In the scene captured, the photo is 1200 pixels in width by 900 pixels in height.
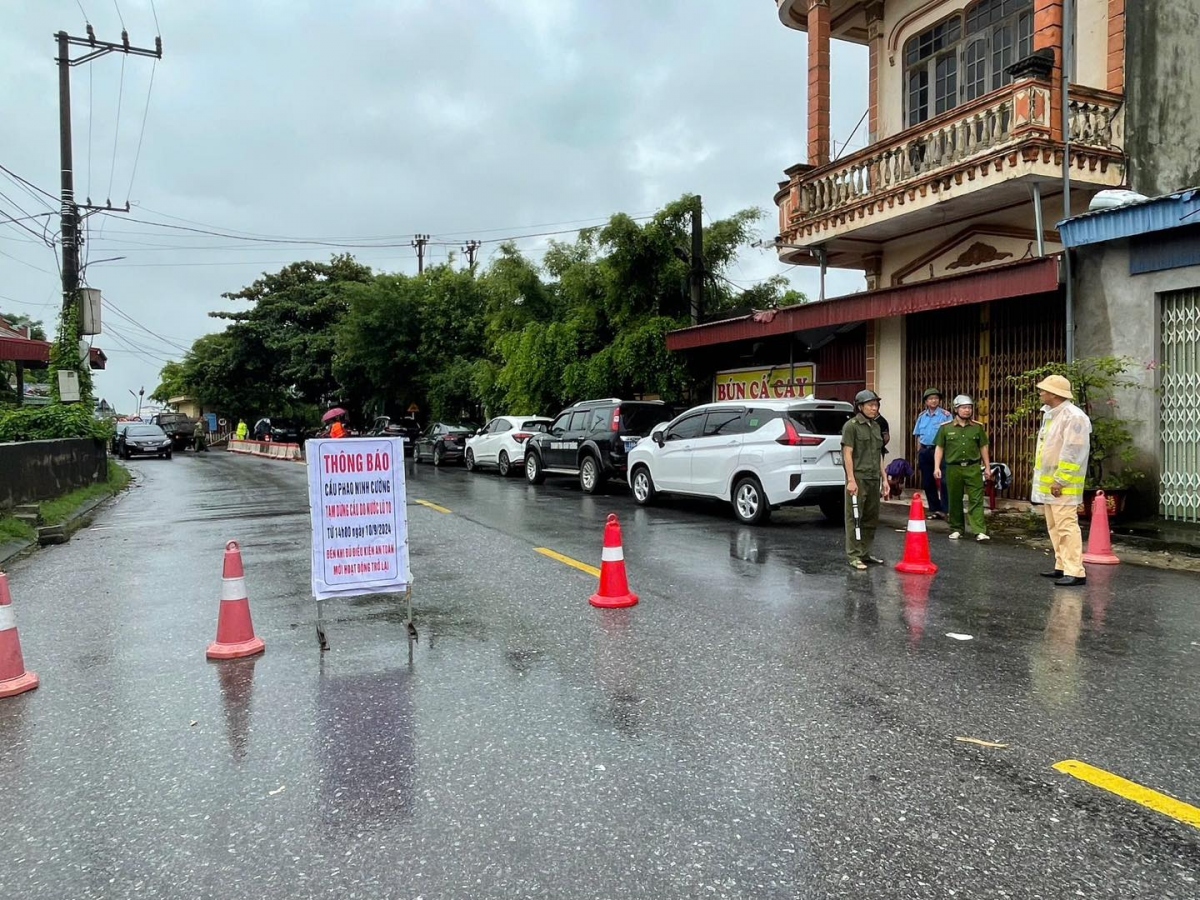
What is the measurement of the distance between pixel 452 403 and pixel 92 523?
1963cm

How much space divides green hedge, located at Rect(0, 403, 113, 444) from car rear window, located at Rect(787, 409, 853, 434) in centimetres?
1477

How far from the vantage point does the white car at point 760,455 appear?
37.1 ft

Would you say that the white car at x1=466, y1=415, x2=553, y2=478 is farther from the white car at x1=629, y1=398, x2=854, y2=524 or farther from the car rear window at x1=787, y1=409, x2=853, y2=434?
the car rear window at x1=787, y1=409, x2=853, y2=434

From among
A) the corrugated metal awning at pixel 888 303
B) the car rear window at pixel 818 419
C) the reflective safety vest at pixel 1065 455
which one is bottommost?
the reflective safety vest at pixel 1065 455

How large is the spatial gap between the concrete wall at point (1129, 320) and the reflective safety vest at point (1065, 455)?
14.6 ft

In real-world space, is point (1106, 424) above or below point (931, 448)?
above

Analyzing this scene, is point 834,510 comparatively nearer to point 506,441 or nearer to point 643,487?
point 643,487

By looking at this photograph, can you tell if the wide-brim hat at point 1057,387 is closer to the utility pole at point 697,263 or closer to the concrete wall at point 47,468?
the utility pole at point 697,263

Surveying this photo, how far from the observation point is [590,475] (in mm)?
16750

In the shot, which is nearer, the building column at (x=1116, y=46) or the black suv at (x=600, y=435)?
the building column at (x=1116, y=46)

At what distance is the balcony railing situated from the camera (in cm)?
1236

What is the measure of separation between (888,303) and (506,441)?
10.3 m

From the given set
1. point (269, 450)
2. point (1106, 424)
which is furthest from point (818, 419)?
point (269, 450)

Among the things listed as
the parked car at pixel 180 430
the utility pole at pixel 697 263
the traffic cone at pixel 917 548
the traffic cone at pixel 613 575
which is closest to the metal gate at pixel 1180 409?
the traffic cone at pixel 917 548
